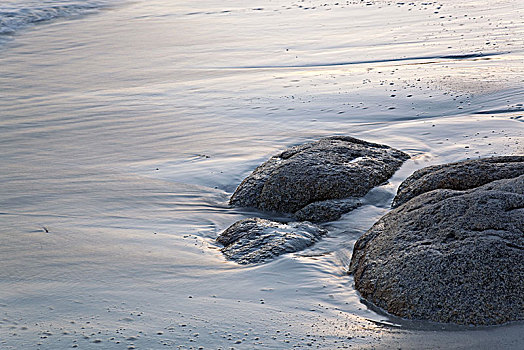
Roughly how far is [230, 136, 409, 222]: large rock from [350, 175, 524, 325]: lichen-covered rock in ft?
3.20

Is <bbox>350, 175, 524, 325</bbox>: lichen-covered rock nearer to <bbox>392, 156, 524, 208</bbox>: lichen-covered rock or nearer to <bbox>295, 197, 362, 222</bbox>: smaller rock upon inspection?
<bbox>392, 156, 524, 208</bbox>: lichen-covered rock

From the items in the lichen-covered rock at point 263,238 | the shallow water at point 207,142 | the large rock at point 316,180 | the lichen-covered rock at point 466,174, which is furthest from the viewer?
the large rock at point 316,180

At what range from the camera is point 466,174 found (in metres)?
4.26

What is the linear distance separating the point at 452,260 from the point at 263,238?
127 centimetres

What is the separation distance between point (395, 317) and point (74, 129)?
4592 mm

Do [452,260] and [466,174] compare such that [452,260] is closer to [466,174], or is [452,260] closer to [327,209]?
[466,174]

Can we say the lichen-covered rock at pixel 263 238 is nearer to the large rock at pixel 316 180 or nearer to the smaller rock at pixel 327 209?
the smaller rock at pixel 327 209

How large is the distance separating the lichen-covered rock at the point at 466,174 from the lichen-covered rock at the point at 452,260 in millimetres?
448

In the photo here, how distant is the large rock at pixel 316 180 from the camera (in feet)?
15.5

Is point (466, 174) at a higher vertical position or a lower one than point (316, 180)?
higher

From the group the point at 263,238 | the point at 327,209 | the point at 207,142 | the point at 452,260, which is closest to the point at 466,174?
the point at 327,209

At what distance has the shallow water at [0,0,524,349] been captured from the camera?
320 cm

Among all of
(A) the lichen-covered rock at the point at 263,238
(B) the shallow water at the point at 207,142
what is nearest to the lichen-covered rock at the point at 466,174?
(B) the shallow water at the point at 207,142

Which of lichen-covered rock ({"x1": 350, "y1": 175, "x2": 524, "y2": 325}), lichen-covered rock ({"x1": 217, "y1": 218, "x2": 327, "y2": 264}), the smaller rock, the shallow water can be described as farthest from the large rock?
lichen-covered rock ({"x1": 350, "y1": 175, "x2": 524, "y2": 325})
